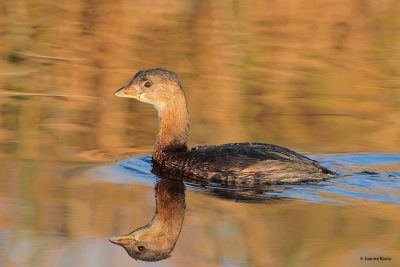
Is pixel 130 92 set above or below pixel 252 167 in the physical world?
above

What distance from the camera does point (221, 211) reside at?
6.69m

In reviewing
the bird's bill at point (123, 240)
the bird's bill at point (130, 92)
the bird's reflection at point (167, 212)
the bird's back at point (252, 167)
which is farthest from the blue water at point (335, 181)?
A: the bird's bill at point (123, 240)

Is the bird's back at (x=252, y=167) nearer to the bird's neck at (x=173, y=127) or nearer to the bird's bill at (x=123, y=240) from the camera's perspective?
the bird's neck at (x=173, y=127)

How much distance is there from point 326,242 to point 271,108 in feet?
18.7

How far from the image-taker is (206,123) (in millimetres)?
10398

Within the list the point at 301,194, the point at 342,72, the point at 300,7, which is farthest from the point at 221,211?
the point at 300,7

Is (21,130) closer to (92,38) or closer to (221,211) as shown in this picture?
(221,211)

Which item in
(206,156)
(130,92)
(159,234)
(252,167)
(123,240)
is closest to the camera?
(123,240)

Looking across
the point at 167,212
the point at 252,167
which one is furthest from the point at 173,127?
the point at 167,212

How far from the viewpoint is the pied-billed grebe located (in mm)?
7691

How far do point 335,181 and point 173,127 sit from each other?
2.01 metres

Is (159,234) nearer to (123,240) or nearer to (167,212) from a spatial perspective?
(123,240)

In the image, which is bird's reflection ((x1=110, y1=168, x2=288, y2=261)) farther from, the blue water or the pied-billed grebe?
the pied-billed grebe

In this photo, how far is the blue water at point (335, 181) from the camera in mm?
7199
